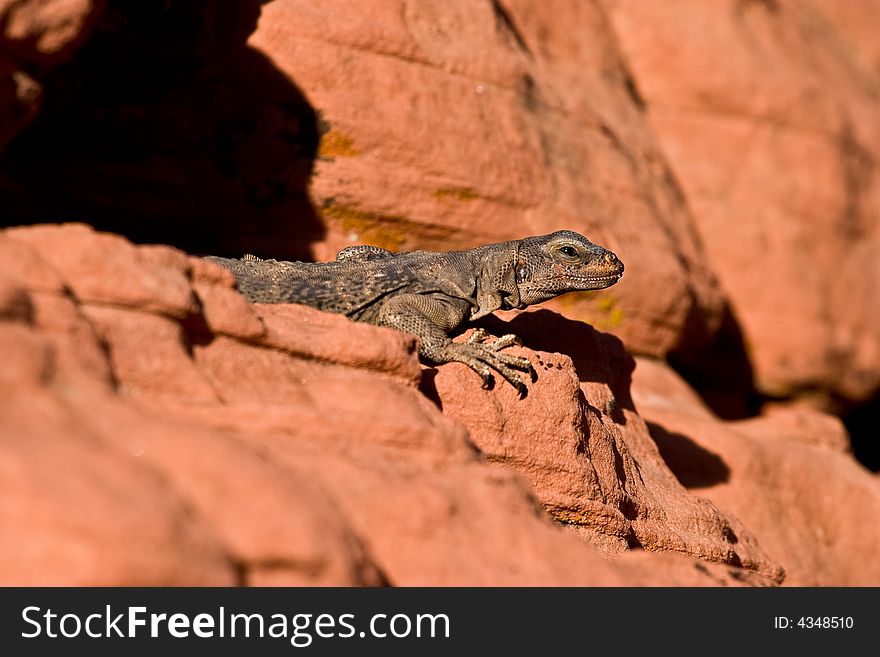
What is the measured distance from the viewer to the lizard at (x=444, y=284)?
777 centimetres

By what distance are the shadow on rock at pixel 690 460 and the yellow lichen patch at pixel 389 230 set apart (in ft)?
9.26

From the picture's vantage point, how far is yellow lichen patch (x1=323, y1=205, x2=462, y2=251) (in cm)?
1109

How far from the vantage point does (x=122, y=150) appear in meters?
10.4

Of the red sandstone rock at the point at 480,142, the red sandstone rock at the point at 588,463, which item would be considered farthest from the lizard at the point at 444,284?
the red sandstone rock at the point at 480,142

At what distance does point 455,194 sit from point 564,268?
2710 millimetres

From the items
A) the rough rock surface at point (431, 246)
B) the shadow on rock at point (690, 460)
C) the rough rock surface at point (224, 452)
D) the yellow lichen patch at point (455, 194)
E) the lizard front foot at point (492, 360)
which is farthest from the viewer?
the yellow lichen patch at point (455, 194)

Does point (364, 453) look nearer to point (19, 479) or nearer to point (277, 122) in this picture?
point (19, 479)

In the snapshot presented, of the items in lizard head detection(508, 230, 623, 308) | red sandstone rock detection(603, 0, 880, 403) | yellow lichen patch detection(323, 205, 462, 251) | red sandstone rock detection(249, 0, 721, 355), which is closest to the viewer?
lizard head detection(508, 230, 623, 308)

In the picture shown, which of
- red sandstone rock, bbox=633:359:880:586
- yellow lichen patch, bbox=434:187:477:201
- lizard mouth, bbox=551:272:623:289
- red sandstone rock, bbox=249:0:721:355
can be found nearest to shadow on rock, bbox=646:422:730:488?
red sandstone rock, bbox=633:359:880:586

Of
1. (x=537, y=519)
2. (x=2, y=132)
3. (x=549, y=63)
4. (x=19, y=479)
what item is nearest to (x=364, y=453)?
(x=537, y=519)

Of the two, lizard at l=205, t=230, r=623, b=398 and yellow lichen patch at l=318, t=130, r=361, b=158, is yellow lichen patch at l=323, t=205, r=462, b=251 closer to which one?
yellow lichen patch at l=318, t=130, r=361, b=158

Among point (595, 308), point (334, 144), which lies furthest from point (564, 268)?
point (595, 308)

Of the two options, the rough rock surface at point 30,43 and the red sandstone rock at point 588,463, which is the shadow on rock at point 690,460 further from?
the rough rock surface at point 30,43

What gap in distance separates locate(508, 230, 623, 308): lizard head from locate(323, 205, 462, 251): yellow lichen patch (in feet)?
8.12
